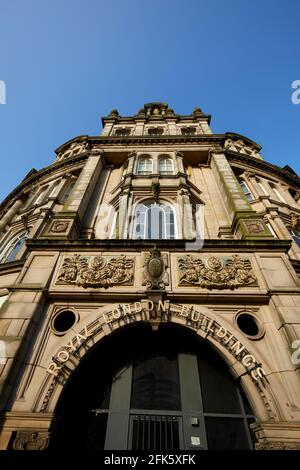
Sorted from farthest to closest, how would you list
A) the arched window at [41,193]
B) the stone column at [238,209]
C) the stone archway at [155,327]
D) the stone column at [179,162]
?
the arched window at [41,193] < the stone column at [179,162] < the stone column at [238,209] < the stone archway at [155,327]

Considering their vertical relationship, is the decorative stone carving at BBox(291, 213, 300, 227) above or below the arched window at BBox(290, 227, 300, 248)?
above

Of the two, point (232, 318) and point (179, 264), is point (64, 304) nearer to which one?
point (179, 264)

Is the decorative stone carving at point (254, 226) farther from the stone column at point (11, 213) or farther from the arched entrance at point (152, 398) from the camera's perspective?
the stone column at point (11, 213)

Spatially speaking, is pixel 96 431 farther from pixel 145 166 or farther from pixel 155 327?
pixel 145 166

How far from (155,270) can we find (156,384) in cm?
339

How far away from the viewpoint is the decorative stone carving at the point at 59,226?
10.1 metres

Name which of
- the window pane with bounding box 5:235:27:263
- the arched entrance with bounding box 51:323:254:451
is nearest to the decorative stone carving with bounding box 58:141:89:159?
the window pane with bounding box 5:235:27:263

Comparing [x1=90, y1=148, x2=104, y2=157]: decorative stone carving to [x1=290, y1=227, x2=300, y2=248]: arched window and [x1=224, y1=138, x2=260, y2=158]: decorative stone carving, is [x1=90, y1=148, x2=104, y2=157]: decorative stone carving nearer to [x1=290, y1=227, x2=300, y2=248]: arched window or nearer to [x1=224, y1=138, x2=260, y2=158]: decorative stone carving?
[x1=224, y1=138, x2=260, y2=158]: decorative stone carving

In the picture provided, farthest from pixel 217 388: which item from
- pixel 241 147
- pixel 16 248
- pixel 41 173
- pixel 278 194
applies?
pixel 241 147

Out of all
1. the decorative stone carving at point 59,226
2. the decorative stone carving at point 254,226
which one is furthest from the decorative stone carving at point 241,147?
the decorative stone carving at point 59,226

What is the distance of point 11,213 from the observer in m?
18.9

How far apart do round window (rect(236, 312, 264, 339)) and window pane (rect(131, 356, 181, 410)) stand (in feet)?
7.50

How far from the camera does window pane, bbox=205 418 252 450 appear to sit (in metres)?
6.02

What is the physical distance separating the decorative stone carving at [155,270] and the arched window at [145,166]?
8.79 metres
